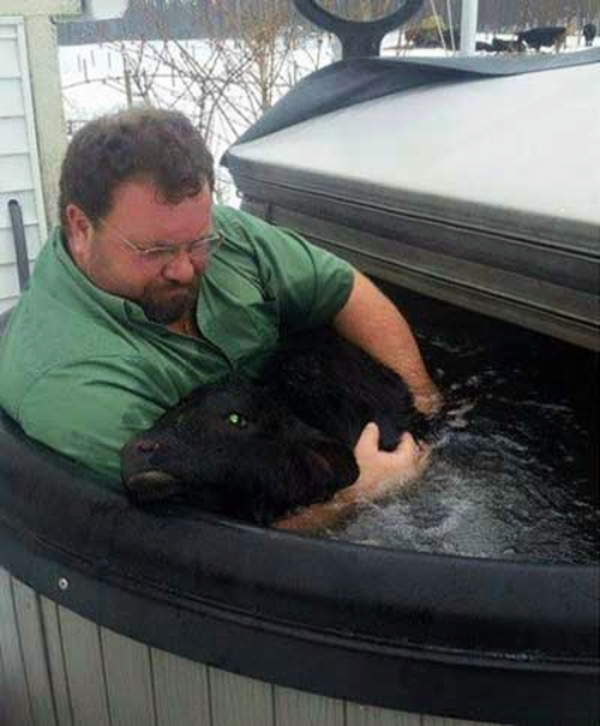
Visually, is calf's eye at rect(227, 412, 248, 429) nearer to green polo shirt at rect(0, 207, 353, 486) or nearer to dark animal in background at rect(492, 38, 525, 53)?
green polo shirt at rect(0, 207, 353, 486)

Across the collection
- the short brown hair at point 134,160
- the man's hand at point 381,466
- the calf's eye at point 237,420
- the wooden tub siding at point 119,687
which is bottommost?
the wooden tub siding at point 119,687

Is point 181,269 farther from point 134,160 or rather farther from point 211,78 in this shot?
point 211,78

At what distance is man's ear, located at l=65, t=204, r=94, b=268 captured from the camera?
5.91ft

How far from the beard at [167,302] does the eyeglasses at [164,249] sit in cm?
6

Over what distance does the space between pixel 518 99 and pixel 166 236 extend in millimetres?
983

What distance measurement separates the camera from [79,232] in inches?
71.8

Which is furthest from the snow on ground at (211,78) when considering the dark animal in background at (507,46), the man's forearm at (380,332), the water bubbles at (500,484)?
the water bubbles at (500,484)

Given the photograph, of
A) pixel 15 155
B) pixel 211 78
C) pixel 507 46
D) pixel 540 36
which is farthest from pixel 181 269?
pixel 507 46

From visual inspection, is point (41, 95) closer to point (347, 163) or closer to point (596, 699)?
point (347, 163)

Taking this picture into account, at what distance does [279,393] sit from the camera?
78.4 inches

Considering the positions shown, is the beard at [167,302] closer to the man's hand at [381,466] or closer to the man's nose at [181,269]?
the man's nose at [181,269]

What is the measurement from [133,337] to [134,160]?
0.31 metres

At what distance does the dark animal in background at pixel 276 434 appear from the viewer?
1.47 metres

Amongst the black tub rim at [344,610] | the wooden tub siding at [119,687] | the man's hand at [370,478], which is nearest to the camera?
the black tub rim at [344,610]
